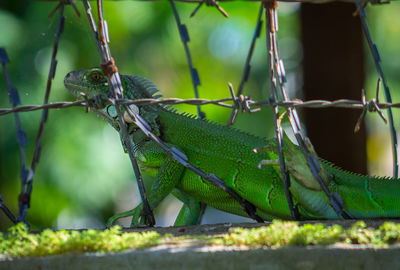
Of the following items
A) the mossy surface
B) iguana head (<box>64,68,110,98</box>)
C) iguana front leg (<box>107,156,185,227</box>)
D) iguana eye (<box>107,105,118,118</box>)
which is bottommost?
iguana front leg (<box>107,156,185,227</box>)

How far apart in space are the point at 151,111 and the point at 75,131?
10045 mm

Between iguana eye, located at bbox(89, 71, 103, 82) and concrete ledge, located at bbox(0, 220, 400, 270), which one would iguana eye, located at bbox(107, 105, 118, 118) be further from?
concrete ledge, located at bbox(0, 220, 400, 270)

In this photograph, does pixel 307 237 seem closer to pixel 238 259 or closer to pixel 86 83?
pixel 238 259

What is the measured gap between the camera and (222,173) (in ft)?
14.0

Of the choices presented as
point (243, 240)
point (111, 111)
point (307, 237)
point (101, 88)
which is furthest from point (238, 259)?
point (101, 88)

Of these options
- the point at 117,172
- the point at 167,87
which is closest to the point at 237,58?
the point at 167,87

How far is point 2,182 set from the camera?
11.6 meters

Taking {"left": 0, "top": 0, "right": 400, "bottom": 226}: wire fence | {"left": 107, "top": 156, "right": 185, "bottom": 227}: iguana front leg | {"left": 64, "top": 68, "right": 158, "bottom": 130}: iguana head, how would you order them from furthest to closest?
{"left": 64, "top": 68, "right": 158, "bottom": 130}: iguana head → {"left": 107, "top": 156, "right": 185, "bottom": 227}: iguana front leg → {"left": 0, "top": 0, "right": 400, "bottom": 226}: wire fence

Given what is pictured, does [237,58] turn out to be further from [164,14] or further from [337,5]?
[337,5]

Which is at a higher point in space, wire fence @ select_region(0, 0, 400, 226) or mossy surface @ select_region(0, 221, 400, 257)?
wire fence @ select_region(0, 0, 400, 226)

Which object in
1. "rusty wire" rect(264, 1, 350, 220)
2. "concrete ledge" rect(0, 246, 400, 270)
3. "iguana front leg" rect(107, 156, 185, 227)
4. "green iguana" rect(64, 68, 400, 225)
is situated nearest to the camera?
"concrete ledge" rect(0, 246, 400, 270)

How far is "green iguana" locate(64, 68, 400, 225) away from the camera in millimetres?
3713

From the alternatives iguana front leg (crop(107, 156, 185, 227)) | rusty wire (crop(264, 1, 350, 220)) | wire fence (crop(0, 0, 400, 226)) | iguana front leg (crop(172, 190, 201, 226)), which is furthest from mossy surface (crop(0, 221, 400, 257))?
iguana front leg (crop(172, 190, 201, 226))

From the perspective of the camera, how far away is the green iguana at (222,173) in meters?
3.71
